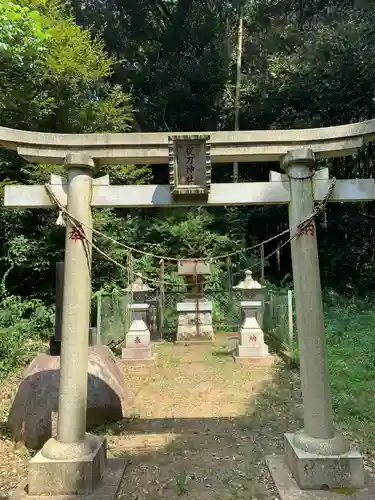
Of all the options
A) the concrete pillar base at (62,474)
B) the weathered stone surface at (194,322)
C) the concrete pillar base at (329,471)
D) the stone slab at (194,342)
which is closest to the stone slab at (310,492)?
the concrete pillar base at (329,471)

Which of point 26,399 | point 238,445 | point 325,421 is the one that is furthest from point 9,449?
point 325,421

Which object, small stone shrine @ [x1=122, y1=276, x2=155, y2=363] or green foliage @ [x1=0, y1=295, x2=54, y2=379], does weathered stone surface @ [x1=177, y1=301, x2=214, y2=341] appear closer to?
small stone shrine @ [x1=122, y1=276, x2=155, y2=363]

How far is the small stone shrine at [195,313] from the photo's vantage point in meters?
10.2

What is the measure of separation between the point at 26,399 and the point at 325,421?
3.19m

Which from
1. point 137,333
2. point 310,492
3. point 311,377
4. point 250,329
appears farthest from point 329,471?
point 137,333

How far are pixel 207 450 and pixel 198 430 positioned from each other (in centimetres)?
58

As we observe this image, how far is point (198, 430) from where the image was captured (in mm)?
Result: 4875

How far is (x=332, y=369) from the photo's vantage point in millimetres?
6395

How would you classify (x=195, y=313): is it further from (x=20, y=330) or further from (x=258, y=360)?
(x=20, y=330)

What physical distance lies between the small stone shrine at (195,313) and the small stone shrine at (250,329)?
1.71m

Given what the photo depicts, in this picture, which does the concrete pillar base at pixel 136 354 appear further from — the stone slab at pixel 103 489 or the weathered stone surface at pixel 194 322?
the stone slab at pixel 103 489

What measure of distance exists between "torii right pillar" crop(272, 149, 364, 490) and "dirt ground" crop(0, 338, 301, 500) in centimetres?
41

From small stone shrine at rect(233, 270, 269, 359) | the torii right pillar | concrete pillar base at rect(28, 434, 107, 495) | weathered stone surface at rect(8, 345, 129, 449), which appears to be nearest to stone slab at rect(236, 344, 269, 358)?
small stone shrine at rect(233, 270, 269, 359)

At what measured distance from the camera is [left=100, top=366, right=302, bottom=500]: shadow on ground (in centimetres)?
347
